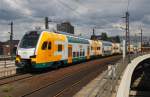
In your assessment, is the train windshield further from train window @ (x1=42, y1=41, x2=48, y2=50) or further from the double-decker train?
train window @ (x1=42, y1=41, x2=48, y2=50)

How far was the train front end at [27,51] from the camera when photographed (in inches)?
1042

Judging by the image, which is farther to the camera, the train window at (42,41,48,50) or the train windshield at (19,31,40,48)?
the train window at (42,41,48,50)

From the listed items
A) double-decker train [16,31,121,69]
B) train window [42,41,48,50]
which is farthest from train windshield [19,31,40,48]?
train window [42,41,48,50]

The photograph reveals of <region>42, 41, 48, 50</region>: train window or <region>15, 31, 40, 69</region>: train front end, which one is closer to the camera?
<region>15, 31, 40, 69</region>: train front end

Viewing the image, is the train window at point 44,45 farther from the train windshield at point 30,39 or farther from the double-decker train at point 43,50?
the train windshield at point 30,39

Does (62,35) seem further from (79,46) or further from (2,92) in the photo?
(2,92)

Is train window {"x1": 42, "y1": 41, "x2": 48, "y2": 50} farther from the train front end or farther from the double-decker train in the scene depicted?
the train front end

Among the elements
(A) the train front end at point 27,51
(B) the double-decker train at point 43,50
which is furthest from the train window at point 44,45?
(A) the train front end at point 27,51

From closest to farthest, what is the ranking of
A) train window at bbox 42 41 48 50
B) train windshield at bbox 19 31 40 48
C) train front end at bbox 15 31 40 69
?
train front end at bbox 15 31 40 69
train windshield at bbox 19 31 40 48
train window at bbox 42 41 48 50

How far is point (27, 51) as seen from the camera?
26.7m

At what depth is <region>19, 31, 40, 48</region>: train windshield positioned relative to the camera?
27016 mm

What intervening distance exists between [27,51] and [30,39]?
126cm

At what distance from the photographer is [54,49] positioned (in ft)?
97.1

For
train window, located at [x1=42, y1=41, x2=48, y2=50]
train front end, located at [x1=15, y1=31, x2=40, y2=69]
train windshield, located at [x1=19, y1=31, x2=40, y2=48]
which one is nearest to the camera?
train front end, located at [x1=15, y1=31, x2=40, y2=69]
